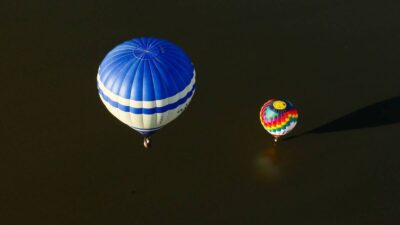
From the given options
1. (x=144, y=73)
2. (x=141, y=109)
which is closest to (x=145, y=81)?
(x=144, y=73)

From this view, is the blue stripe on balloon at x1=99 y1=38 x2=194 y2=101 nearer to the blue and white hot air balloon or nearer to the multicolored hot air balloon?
the blue and white hot air balloon

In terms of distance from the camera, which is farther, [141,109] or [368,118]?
[368,118]

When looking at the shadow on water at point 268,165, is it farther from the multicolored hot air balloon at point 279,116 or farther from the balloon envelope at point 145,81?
the balloon envelope at point 145,81

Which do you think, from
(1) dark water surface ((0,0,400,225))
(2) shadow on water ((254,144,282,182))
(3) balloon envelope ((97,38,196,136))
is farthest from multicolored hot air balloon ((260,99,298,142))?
(3) balloon envelope ((97,38,196,136))

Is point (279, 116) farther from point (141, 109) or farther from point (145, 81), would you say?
point (145, 81)

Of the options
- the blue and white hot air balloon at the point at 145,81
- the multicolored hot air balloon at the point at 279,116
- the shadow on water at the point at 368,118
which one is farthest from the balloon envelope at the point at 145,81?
the shadow on water at the point at 368,118

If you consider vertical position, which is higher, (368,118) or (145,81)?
(368,118)
